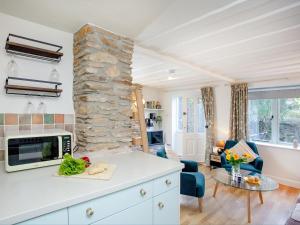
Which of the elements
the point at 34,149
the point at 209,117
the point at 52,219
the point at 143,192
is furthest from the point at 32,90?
the point at 209,117

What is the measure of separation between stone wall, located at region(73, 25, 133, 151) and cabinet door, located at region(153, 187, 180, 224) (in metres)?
0.69

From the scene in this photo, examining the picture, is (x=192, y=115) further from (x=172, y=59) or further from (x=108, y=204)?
(x=108, y=204)

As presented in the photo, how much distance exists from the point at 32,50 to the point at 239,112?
13.7 ft

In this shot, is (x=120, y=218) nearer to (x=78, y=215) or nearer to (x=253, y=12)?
(x=78, y=215)

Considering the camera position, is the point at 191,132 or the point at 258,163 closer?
the point at 258,163

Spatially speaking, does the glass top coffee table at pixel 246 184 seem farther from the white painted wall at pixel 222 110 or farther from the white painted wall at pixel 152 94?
the white painted wall at pixel 152 94

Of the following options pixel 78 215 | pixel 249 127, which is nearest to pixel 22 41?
pixel 78 215

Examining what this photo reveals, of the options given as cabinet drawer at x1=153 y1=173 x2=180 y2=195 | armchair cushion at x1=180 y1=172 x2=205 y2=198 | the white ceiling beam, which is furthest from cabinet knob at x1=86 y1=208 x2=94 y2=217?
armchair cushion at x1=180 y1=172 x2=205 y2=198

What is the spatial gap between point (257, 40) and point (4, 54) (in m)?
2.43

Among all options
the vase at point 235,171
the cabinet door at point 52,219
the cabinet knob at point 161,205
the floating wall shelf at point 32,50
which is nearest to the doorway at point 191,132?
the vase at point 235,171

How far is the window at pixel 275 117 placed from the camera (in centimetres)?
374

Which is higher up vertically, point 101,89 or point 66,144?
point 101,89

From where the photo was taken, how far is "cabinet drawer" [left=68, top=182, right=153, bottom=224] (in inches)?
36.2

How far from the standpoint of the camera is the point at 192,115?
543cm
